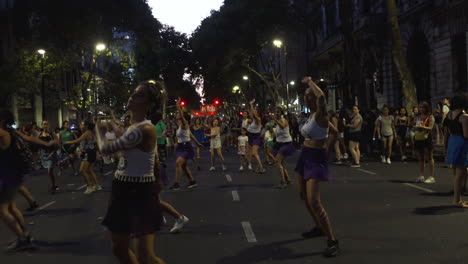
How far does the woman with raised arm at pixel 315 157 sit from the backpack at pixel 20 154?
3.31m

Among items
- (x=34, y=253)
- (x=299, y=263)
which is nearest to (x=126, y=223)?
(x=299, y=263)

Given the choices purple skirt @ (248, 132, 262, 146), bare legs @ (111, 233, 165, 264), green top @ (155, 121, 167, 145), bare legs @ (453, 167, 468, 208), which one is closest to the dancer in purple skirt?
green top @ (155, 121, 167, 145)

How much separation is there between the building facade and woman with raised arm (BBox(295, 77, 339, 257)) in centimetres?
1598

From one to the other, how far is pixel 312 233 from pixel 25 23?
114 feet

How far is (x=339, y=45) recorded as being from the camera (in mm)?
36500

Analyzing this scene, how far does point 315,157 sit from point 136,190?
2966 millimetres

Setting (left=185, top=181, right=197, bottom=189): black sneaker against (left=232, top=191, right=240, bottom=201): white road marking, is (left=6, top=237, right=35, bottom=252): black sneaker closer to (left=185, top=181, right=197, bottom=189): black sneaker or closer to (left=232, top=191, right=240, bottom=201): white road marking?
(left=232, top=191, right=240, bottom=201): white road marking

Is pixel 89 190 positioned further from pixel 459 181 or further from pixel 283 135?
pixel 459 181

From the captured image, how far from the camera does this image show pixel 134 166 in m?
4.20

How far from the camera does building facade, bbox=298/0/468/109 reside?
80.4 ft

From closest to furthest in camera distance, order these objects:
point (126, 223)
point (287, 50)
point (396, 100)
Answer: point (126, 223) < point (396, 100) < point (287, 50)

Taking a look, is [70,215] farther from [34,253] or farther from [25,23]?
[25,23]

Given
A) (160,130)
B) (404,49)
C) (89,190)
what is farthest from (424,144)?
(404,49)

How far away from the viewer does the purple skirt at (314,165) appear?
6.55 m
